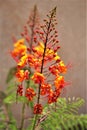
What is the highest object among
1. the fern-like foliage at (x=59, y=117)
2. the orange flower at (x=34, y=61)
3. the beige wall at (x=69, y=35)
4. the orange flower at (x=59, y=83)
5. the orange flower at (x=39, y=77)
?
the beige wall at (x=69, y=35)

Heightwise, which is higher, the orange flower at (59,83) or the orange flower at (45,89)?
the orange flower at (59,83)

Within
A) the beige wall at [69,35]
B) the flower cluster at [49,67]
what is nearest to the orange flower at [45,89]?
the flower cluster at [49,67]

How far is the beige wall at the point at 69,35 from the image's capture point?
1845 millimetres

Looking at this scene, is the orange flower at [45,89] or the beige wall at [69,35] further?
the beige wall at [69,35]

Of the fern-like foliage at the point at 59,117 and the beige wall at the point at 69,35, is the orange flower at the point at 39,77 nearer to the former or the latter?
the fern-like foliage at the point at 59,117

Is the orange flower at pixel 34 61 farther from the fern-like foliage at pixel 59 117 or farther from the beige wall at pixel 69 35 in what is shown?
the beige wall at pixel 69 35

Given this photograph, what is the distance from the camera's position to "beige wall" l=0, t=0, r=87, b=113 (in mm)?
1845

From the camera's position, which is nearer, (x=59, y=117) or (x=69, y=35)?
(x=59, y=117)

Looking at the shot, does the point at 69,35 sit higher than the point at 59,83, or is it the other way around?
the point at 69,35

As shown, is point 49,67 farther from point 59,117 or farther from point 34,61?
point 59,117

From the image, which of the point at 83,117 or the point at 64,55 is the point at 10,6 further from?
the point at 83,117

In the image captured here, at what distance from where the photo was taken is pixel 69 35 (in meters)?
1.65

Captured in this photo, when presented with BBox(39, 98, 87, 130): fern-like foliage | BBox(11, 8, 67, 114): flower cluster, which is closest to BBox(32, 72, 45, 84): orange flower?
BBox(11, 8, 67, 114): flower cluster

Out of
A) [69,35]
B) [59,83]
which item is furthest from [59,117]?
[69,35]
